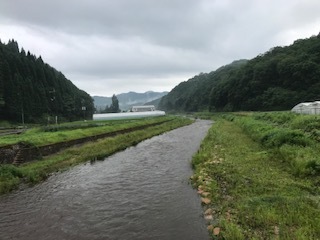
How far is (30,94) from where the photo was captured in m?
75.3

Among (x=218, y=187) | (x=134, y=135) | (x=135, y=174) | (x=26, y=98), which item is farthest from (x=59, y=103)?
(x=218, y=187)

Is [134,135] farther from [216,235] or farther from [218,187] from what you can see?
[216,235]

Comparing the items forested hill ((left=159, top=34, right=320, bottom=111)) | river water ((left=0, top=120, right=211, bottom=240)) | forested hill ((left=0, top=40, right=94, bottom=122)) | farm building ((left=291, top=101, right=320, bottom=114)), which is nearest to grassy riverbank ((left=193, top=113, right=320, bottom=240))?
river water ((left=0, top=120, right=211, bottom=240))

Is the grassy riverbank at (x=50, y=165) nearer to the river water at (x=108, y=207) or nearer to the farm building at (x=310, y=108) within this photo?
the river water at (x=108, y=207)

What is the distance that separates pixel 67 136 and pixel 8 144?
29.6 feet

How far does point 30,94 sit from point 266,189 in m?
73.7

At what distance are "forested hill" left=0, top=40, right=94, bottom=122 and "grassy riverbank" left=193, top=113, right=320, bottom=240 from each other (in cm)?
6079

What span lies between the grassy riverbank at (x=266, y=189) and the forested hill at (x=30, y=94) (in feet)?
199

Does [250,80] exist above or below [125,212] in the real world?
above

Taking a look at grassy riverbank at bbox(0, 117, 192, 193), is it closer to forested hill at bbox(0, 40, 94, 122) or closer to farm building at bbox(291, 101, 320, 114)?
farm building at bbox(291, 101, 320, 114)

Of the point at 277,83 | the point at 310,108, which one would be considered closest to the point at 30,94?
the point at 310,108

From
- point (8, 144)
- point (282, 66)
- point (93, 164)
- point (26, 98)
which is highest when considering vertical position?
point (282, 66)

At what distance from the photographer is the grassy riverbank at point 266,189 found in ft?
29.0

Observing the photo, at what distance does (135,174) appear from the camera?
18.9 metres
